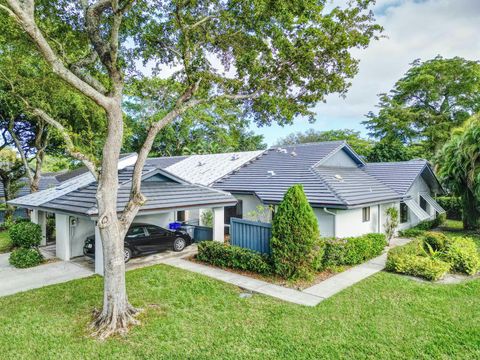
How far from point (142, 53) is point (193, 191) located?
7492 mm

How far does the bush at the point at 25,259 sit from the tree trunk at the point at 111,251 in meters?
7.56

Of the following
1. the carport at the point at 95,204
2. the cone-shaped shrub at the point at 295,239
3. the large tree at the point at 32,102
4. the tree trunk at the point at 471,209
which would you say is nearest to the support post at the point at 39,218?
the carport at the point at 95,204

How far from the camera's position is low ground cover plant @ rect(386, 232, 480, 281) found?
37.6 ft

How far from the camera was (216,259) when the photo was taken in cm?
1323

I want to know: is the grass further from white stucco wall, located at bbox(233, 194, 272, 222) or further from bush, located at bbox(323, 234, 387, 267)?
bush, located at bbox(323, 234, 387, 267)

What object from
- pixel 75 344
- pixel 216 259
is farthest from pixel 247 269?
pixel 75 344

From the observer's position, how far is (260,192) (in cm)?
1812

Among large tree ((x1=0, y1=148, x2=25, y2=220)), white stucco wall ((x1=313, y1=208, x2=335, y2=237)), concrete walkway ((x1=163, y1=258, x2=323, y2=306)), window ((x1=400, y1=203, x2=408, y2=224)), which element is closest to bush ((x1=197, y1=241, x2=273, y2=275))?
concrete walkway ((x1=163, y1=258, x2=323, y2=306))

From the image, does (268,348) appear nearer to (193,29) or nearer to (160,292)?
(160,292)

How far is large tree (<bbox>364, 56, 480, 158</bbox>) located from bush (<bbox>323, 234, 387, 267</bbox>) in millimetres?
28426

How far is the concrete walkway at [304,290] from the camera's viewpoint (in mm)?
9742

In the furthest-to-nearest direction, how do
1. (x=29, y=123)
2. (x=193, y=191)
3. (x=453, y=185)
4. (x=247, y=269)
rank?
(x=29, y=123), (x=453, y=185), (x=193, y=191), (x=247, y=269)

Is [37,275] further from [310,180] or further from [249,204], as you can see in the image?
[310,180]

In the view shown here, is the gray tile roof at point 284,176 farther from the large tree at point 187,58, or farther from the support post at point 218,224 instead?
the large tree at point 187,58
